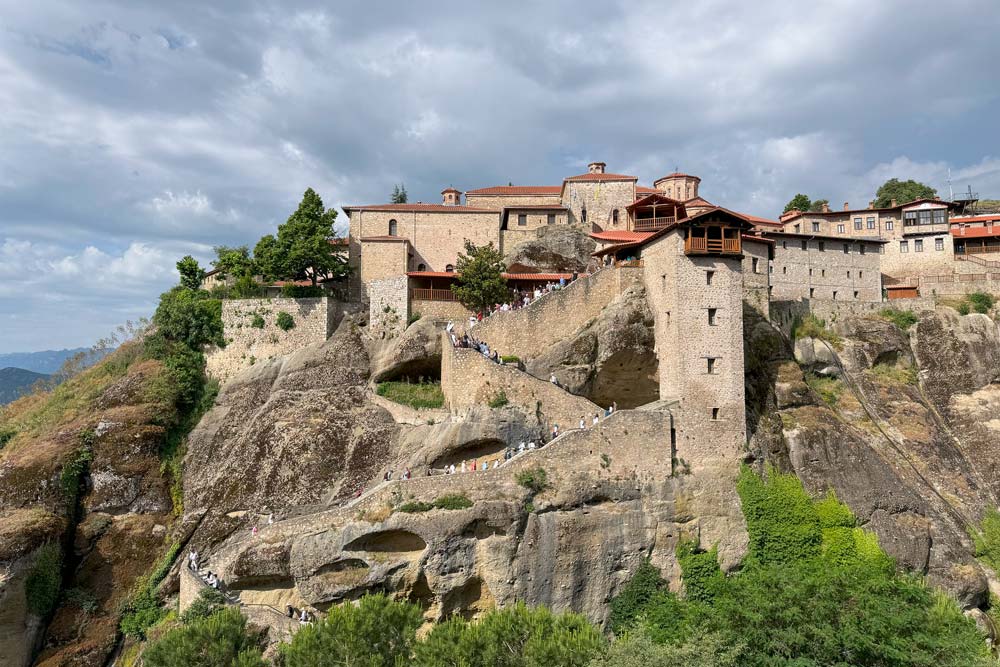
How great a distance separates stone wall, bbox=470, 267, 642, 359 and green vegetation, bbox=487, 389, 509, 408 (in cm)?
376

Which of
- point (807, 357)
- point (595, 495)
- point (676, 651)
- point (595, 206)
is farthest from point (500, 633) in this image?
point (595, 206)

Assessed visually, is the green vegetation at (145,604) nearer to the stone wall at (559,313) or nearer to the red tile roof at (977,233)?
the stone wall at (559,313)

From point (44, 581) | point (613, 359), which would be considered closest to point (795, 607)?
point (613, 359)

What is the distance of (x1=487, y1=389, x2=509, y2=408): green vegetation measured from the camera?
30.6 metres

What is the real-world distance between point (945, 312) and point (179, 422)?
46.0 m

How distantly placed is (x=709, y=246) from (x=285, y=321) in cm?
2366

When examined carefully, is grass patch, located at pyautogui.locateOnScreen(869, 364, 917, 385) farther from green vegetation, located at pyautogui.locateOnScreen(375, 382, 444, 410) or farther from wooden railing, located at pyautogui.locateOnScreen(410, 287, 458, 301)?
green vegetation, located at pyautogui.locateOnScreen(375, 382, 444, 410)

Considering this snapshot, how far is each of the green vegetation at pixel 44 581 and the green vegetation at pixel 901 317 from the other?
46.9 meters

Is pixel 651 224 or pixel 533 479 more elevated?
pixel 651 224

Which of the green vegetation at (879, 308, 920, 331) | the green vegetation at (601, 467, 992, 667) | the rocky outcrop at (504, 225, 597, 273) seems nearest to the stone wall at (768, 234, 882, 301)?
the green vegetation at (879, 308, 920, 331)

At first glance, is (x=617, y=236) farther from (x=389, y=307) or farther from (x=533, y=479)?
(x=533, y=479)

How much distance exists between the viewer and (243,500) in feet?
102

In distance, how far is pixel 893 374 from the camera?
3925 cm

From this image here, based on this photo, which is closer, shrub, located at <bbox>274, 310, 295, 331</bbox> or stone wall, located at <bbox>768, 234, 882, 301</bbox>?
shrub, located at <bbox>274, 310, 295, 331</bbox>
